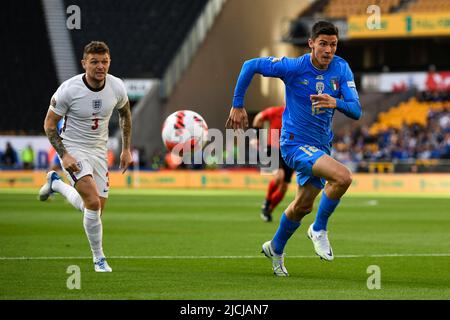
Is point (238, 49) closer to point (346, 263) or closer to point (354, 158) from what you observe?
point (354, 158)

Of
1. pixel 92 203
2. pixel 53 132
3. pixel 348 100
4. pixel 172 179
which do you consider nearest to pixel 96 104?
pixel 53 132

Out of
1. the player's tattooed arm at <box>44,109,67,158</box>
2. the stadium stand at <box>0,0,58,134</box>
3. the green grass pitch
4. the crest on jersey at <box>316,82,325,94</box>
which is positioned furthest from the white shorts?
the stadium stand at <box>0,0,58,134</box>

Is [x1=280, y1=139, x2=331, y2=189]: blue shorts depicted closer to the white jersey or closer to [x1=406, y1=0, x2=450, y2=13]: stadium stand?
the white jersey

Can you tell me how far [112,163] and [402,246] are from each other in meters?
28.1

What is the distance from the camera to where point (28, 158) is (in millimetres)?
40000

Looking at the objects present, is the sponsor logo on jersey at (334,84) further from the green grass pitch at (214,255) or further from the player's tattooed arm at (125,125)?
the player's tattooed arm at (125,125)

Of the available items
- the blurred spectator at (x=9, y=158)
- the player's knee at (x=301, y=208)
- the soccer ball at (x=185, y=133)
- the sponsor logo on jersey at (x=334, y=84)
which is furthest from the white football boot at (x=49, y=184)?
the blurred spectator at (x=9, y=158)

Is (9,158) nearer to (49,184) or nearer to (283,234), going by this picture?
(49,184)

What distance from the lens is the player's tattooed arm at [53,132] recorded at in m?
10.1

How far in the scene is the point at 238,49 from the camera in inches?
1956

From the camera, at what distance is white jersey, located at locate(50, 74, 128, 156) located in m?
10.2

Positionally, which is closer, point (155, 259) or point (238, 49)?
point (155, 259)

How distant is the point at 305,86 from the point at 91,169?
2.37m
